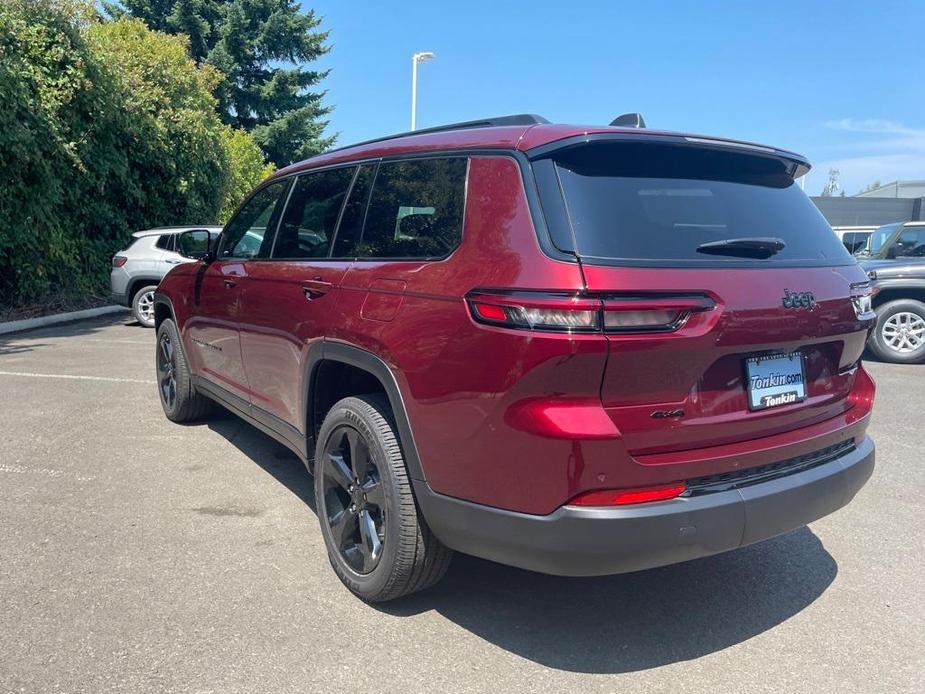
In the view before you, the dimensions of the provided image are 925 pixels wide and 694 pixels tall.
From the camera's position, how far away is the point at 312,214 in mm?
3758

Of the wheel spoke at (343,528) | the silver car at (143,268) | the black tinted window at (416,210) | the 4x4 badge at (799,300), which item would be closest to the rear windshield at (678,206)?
the 4x4 badge at (799,300)

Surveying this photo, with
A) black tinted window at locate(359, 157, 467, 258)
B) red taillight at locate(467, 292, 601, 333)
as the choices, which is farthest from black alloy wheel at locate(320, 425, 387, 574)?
red taillight at locate(467, 292, 601, 333)

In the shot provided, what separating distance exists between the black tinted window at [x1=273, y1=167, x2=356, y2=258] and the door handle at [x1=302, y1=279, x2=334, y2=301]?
0.16m

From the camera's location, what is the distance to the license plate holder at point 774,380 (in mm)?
2531

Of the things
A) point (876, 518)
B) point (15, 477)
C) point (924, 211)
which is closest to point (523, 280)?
point (876, 518)

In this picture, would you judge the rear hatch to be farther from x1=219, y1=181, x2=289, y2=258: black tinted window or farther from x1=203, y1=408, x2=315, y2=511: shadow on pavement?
x1=203, y1=408, x2=315, y2=511: shadow on pavement

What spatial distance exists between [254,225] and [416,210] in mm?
1845

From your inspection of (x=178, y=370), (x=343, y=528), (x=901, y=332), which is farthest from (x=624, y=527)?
(x=901, y=332)

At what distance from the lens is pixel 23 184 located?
410 inches

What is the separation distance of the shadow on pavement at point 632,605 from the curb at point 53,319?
31.1 feet

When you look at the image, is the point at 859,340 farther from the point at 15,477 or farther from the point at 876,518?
the point at 15,477

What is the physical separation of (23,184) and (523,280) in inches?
414

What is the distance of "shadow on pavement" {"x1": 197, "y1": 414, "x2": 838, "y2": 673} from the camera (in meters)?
2.74

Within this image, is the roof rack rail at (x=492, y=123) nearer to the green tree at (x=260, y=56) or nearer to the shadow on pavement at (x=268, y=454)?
the shadow on pavement at (x=268, y=454)
